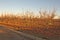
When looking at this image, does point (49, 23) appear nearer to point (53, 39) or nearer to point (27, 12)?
point (27, 12)

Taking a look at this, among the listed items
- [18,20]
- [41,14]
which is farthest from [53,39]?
[18,20]

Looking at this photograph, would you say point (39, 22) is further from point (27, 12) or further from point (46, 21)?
point (46, 21)

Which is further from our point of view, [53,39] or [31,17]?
[31,17]

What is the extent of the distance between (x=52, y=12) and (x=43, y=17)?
9.13ft

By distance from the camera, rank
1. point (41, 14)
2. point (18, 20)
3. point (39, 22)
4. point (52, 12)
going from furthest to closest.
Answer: point (18, 20) < point (39, 22) < point (41, 14) < point (52, 12)

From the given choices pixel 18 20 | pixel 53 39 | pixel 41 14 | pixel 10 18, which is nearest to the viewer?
pixel 53 39

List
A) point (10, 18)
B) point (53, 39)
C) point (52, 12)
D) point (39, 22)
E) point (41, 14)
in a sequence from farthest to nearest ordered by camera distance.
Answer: point (10, 18) → point (39, 22) → point (41, 14) → point (52, 12) → point (53, 39)

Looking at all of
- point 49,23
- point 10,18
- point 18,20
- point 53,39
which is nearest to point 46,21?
point 49,23

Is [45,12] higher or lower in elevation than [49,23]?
higher

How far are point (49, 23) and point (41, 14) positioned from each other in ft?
8.13

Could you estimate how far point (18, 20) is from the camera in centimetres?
6109

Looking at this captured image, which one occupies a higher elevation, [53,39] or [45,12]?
[45,12]

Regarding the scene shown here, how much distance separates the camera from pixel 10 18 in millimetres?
69625

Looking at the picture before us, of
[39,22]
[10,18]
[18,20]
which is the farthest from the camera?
[10,18]
